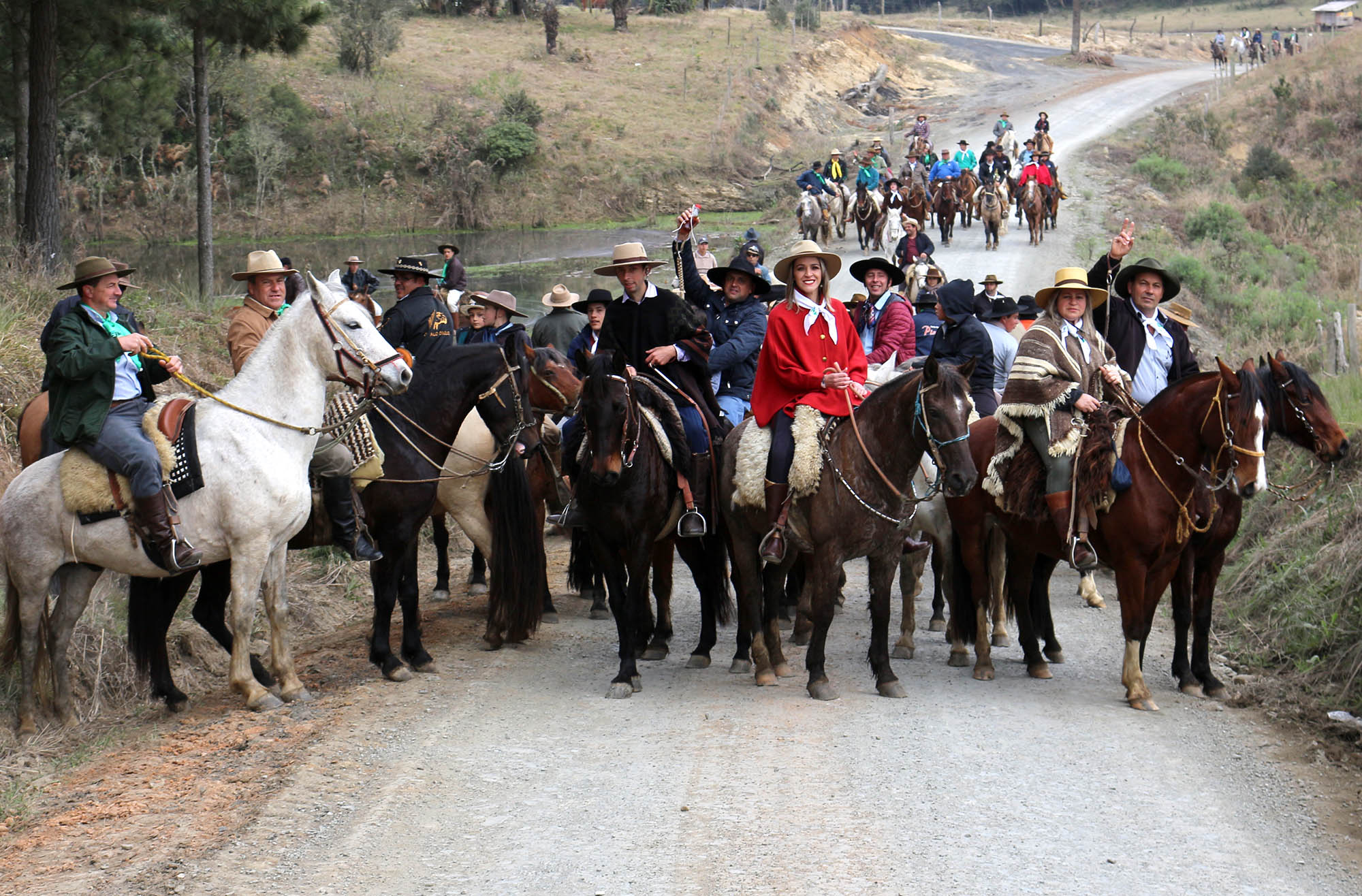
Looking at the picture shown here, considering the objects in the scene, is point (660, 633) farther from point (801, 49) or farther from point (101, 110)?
point (801, 49)

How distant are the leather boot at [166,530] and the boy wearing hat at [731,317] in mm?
3895

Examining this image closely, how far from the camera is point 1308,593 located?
29.0 feet

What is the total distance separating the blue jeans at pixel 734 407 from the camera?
1003 cm

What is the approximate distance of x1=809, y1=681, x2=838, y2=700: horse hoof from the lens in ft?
25.4

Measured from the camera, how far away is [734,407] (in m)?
10.1

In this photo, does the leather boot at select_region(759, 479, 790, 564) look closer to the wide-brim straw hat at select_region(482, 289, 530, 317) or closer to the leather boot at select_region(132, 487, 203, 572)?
the leather boot at select_region(132, 487, 203, 572)

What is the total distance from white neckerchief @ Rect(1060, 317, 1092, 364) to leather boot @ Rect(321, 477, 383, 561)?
4.89m

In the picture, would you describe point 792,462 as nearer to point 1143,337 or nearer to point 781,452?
point 781,452

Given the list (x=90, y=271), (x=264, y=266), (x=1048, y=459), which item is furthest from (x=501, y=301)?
(x=1048, y=459)

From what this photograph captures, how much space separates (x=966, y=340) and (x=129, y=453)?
672 cm

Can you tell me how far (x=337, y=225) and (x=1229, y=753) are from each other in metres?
36.1

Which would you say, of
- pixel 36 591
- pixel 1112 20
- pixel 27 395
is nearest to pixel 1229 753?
pixel 36 591

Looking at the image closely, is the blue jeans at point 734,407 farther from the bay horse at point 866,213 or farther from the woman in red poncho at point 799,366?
the bay horse at point 866,213

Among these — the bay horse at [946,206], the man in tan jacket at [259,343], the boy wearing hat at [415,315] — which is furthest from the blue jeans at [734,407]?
the bay horse at [946,206]
